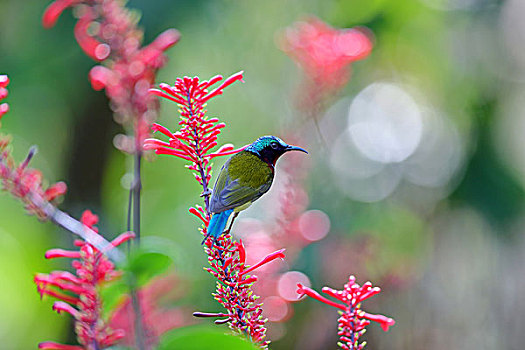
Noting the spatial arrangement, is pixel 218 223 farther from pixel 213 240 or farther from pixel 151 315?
pixel 151 315

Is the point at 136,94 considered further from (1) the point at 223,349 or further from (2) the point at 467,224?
(2) the point at 467,224

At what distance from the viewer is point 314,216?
1.00 m

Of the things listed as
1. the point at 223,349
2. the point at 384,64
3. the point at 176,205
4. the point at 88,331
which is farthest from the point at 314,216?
the point at 176,205

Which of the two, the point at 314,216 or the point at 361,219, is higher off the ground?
the point at 361,219

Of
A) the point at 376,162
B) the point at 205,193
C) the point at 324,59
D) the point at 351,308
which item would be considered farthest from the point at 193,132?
the point at 376,162

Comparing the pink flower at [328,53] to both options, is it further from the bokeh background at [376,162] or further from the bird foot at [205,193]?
the bokeh background at [376,162]

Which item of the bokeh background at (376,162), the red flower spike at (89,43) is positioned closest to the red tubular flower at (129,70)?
the red flower spike at (89,43)

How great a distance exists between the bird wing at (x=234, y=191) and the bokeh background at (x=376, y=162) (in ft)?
2.51

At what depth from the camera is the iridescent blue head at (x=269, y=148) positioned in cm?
54

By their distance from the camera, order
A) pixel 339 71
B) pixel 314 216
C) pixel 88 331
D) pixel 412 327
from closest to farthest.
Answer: pixel 88 331, pixel 339 71, pixel 314 216, pixel 412 327

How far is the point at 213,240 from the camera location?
434 mm

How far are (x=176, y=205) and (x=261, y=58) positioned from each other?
101 cm

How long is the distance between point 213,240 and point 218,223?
0.07 feet

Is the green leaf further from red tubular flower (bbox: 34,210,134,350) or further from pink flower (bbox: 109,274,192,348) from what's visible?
pink flower (bbox: 109,274,192,348)
